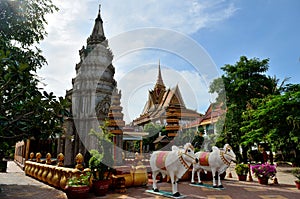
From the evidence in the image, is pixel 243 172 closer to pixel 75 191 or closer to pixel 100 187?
pixel 100 187

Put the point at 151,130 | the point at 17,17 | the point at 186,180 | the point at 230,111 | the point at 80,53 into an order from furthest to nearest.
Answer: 1. the point at 80,53
2. the point at 151,130
3. the point at 230,111
4. the point at 186,180
5. the point at 17,17

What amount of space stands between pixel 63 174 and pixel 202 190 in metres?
5.55

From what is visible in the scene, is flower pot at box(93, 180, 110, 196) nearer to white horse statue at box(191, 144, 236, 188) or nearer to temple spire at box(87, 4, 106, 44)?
white horse statue at box(191, 144, 236, 188)

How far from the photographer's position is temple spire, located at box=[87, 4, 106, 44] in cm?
2772

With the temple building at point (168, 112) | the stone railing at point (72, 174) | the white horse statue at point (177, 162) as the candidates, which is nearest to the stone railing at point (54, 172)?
the stone railing at point (72, 174)

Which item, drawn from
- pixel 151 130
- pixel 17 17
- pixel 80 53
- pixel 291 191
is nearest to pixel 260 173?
pixel 291 191

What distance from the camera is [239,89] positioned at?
1916 centimetres

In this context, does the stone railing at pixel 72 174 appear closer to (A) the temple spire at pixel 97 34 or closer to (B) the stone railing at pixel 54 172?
(B) the stone railing at pixel 54 172

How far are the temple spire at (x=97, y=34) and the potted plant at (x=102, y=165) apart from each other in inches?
850

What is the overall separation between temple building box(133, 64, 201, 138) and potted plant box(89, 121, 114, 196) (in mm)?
3109

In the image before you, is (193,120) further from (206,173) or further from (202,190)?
(202,190)

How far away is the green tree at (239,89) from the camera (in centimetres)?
1862

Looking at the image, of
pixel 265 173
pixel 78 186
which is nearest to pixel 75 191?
pixel 78 186

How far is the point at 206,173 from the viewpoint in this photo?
11.6 metres
